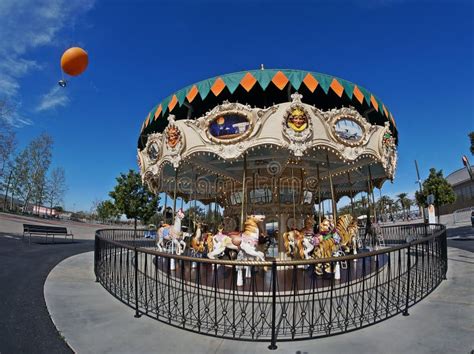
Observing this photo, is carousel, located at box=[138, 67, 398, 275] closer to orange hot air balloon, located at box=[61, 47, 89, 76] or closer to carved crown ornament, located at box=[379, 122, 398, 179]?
carved crown ornament, located at box=[379, 122, 398, 179]

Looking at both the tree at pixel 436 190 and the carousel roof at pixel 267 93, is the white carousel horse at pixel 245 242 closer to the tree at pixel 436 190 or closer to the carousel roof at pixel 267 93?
the carousel roof at pixel 267 93

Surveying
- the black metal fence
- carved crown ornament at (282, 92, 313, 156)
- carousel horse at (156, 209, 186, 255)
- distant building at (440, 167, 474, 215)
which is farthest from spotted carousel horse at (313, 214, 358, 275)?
distant building at (440, 167, 474, 215)

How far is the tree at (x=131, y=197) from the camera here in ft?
84.1

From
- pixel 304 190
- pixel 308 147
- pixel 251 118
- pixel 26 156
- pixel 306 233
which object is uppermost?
pixel 26 156

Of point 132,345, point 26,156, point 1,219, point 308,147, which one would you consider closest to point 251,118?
point 308,147

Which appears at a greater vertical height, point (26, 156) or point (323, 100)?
point (26, 156)

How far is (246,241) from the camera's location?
7.22 m

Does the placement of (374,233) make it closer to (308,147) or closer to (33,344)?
(308,147)

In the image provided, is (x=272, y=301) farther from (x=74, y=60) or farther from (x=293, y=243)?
(x=74, y=60)

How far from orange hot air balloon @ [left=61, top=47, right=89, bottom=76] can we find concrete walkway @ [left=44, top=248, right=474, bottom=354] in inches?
206

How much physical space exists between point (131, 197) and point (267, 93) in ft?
64.8

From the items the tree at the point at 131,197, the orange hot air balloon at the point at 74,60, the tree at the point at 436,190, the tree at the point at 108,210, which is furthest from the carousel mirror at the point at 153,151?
the tree at the point at 436,190

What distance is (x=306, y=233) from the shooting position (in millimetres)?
8539

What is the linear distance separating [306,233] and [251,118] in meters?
3.96
